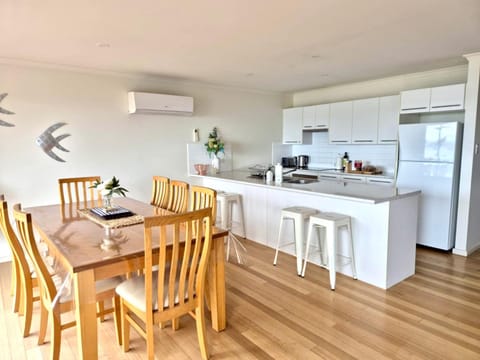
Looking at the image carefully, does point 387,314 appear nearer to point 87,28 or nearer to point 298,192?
point 298,192

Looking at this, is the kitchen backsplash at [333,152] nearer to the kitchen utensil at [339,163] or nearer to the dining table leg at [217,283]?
the kitchen utensil at [339,163]

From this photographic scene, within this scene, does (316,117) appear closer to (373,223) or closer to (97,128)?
(373,223)

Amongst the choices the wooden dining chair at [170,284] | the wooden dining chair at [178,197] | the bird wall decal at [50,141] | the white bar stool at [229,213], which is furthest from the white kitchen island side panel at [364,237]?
the bird wall decal at [50,141]

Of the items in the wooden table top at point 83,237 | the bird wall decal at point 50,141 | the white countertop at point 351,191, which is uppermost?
the bird wall decal at point 50,141

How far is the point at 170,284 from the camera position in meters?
1.77

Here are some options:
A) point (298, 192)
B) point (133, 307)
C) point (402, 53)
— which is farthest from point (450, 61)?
point (133, 307)

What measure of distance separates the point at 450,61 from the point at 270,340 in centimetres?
379

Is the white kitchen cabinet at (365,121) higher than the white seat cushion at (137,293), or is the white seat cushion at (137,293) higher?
the white kitchen cabinet at (365,121)

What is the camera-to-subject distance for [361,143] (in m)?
5.02

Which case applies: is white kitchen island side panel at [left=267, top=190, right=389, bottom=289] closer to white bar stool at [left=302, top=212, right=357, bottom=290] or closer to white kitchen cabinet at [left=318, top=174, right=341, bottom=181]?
white bar stool at [left=302, top=212, right=357, bottom=290]

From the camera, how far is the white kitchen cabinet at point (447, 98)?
374cm

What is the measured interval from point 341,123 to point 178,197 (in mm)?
3320

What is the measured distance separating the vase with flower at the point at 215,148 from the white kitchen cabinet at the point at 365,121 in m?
2.18

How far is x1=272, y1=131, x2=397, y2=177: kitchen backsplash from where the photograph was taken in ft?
16.4
